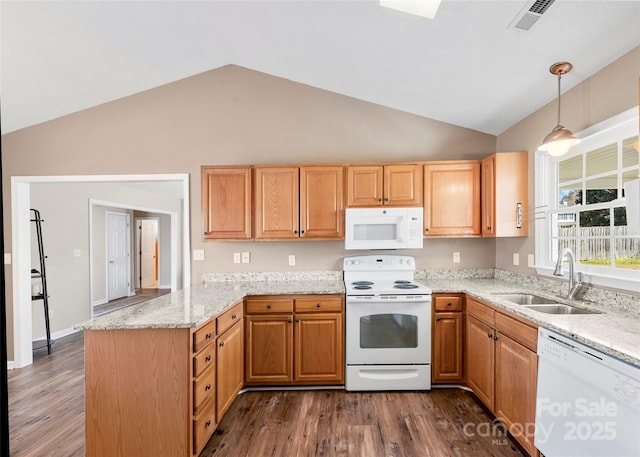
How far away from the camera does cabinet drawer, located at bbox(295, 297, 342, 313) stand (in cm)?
277

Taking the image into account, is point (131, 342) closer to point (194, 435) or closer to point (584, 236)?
point (194, 435)

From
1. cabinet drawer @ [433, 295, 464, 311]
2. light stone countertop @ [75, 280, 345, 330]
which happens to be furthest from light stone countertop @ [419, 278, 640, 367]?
light stone countertop @ [75, 280, 345, 330]

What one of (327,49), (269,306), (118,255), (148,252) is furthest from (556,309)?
(148,252)

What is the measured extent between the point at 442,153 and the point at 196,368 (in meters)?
3.01

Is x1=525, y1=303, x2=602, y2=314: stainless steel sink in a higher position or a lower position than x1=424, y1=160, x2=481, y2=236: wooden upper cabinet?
lower

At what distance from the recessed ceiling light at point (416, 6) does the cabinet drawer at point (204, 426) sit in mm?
2701

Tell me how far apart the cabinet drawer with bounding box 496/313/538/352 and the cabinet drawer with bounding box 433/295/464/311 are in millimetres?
558

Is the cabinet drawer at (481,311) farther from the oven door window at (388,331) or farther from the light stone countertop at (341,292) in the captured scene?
the oven door window at (388,331)

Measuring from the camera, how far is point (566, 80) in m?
2.27

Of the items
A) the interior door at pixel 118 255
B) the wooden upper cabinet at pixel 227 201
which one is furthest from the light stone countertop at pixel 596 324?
the interior door at pixel 118 255

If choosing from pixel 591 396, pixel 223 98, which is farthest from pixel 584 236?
pixel 223 98

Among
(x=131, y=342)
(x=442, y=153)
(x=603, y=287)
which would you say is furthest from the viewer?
(x=442, y=153)

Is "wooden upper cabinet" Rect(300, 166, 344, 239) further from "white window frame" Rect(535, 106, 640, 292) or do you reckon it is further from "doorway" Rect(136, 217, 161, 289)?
"doorway" Rect(136, 217, 161, 289)

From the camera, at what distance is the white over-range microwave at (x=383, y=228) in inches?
117
